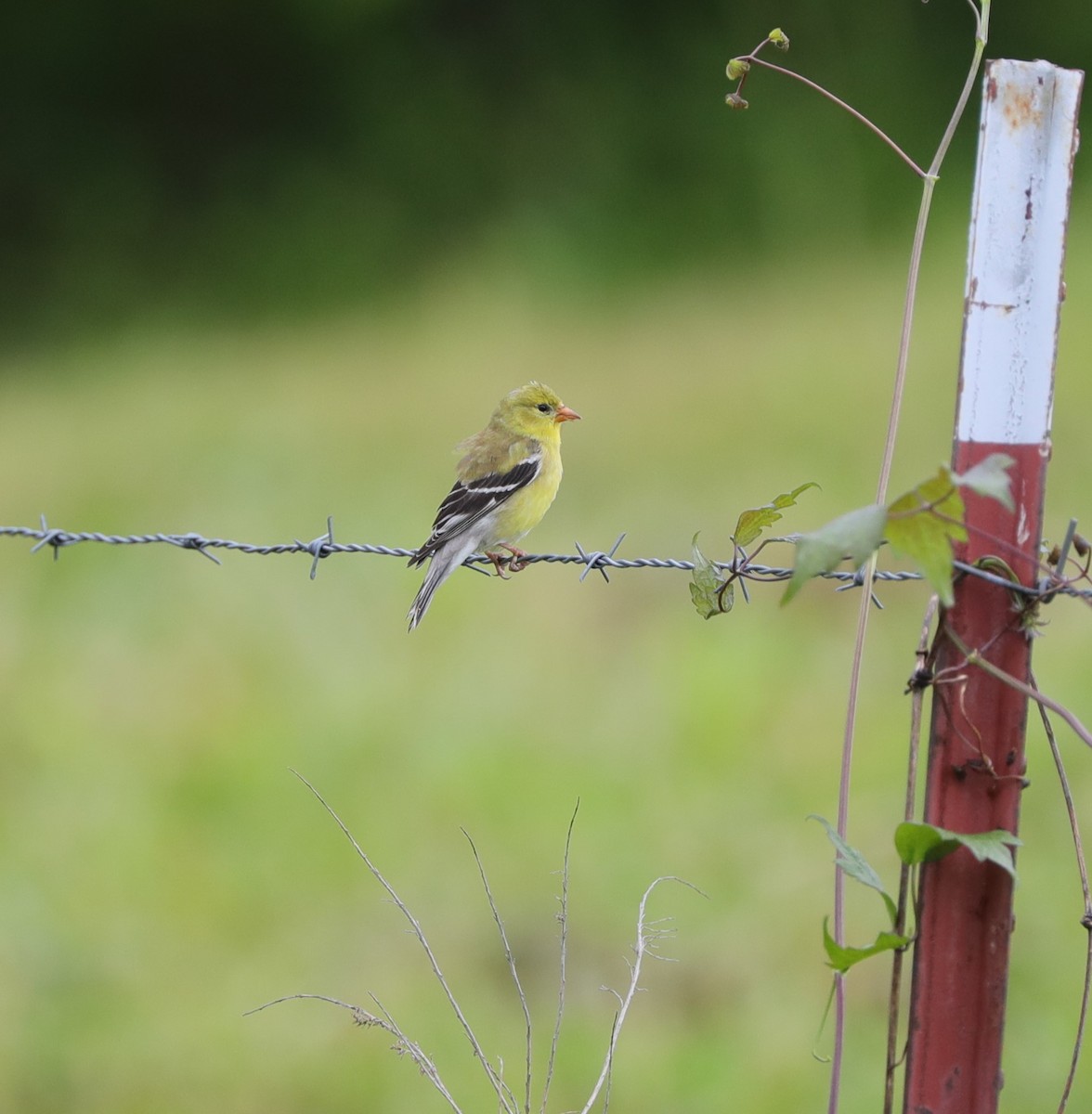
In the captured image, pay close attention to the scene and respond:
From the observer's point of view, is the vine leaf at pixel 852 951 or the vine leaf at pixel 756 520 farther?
the vine leaf at pixel 756 520

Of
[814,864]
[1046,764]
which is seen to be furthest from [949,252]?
[814,864]

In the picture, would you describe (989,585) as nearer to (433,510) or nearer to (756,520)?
(756,520)

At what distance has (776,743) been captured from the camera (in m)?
6.54

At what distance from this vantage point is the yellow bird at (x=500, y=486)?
4.81 meters

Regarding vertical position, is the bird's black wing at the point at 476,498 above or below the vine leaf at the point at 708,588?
above

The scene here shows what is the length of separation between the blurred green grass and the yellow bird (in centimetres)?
139

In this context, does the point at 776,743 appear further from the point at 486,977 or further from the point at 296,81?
the point at 296,81

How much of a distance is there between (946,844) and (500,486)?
125 inches

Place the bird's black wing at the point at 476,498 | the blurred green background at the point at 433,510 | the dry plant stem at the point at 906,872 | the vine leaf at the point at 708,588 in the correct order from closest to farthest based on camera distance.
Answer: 1. the dry plant stem at the point at 906,872
2. the vine leaf at the point at 708,588
3. the bird's black wing at the point at 476,498
4. the blurred green background at the point at 433,510

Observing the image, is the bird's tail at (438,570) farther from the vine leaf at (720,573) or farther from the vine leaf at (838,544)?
the vine leaf at (838,544)

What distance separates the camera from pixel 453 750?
21.5ft

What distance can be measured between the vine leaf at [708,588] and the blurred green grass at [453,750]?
2697 millimetres

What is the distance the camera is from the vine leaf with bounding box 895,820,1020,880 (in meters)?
1.87

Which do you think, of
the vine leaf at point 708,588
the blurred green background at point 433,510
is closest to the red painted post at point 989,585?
the vine leaf at point 708,588
